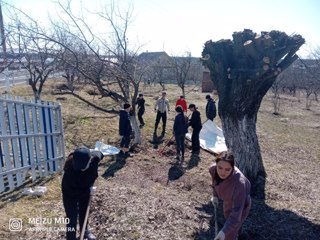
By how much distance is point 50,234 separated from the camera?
391 cm

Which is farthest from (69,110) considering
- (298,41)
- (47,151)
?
(298,41)

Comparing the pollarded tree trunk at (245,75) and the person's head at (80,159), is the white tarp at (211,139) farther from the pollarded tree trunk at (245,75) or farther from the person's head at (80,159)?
the person's head at (80,159)

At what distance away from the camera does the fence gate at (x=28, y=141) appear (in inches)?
188

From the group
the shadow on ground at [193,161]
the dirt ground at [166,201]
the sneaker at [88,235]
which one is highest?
the sneaker at [88,235]

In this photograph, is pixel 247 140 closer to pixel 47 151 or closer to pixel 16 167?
pixel 47 151

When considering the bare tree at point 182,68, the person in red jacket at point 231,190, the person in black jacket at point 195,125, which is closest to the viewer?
the person in red jacket at point 231,190

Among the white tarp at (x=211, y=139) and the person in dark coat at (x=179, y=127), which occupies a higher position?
the person in dark coat at (x=179, y=127)

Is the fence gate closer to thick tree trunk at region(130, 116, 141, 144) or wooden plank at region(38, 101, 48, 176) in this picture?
wooden plank at region(38, 101, 48, 176)

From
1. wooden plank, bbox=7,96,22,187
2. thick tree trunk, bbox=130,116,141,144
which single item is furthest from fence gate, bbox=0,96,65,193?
thick tree trunk, bbox=130,116,141,144

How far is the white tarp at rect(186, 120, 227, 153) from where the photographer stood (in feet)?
29.4

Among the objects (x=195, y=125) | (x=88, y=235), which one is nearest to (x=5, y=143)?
(x=88, y=235)

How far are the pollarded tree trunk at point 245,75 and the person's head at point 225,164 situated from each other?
9.47ft

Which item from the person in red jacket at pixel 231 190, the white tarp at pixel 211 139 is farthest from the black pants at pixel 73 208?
the white tarp at pixel 211 139

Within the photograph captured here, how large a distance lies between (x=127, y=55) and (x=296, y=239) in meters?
6.10
